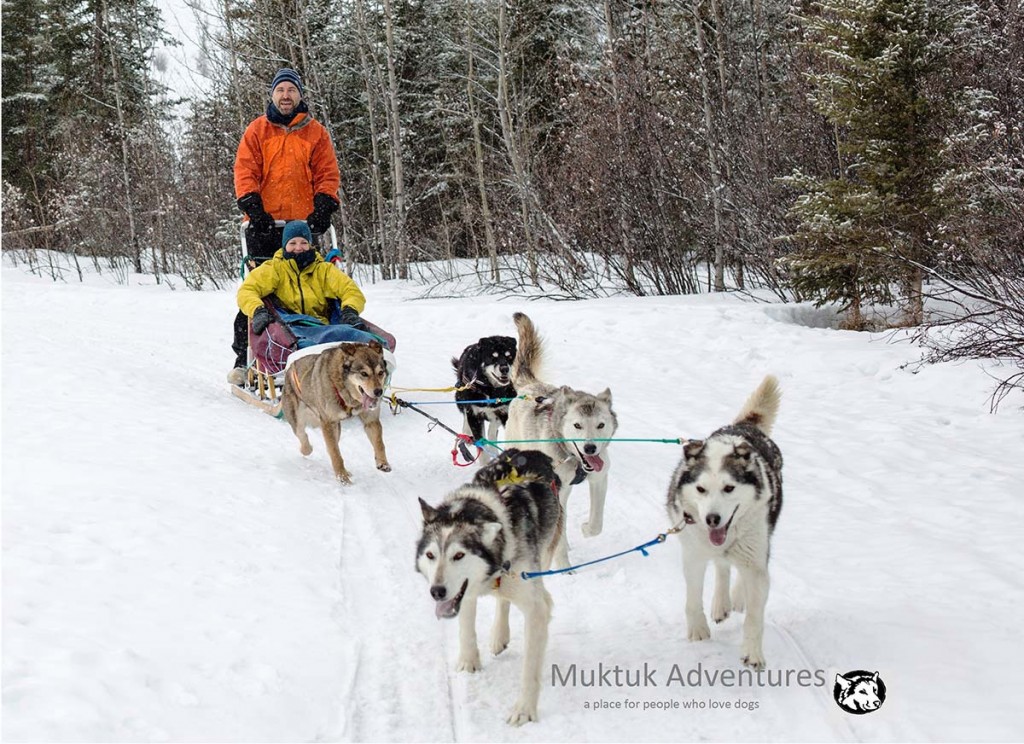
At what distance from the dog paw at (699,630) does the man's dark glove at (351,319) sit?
3.79 meters

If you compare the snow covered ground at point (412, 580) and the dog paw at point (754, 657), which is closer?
the snow covered ground at point (412, 580)

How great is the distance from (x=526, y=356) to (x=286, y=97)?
3.55 m

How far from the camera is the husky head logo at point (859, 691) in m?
2.54

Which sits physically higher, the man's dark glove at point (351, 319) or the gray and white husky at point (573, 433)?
the man's dark glove at point (351, 319)

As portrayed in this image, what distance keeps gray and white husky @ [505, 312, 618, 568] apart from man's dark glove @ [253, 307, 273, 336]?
8.01ft

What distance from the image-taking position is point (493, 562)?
252cm

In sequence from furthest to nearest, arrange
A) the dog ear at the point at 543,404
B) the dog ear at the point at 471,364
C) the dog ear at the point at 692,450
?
the dog ear at the point at 471,364, the dog ear at the point at 543,404, the dog ear at the point at 692,450

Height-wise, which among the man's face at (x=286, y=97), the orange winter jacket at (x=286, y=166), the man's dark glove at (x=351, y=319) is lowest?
the man's dark glove at (x=351, y=319)

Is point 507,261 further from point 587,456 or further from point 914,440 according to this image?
point 587,456

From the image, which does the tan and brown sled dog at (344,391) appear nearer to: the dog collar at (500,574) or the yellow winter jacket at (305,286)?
the yellow winter jacket at (305,286)

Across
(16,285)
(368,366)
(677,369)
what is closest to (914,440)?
(677,369)

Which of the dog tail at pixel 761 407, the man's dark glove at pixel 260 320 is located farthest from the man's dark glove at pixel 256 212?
the dog tail at pixel 761 407

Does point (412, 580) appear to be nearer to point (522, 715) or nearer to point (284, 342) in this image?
point (522, 715)

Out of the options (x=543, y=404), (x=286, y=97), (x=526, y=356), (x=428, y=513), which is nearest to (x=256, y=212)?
(x=286, y=97)
